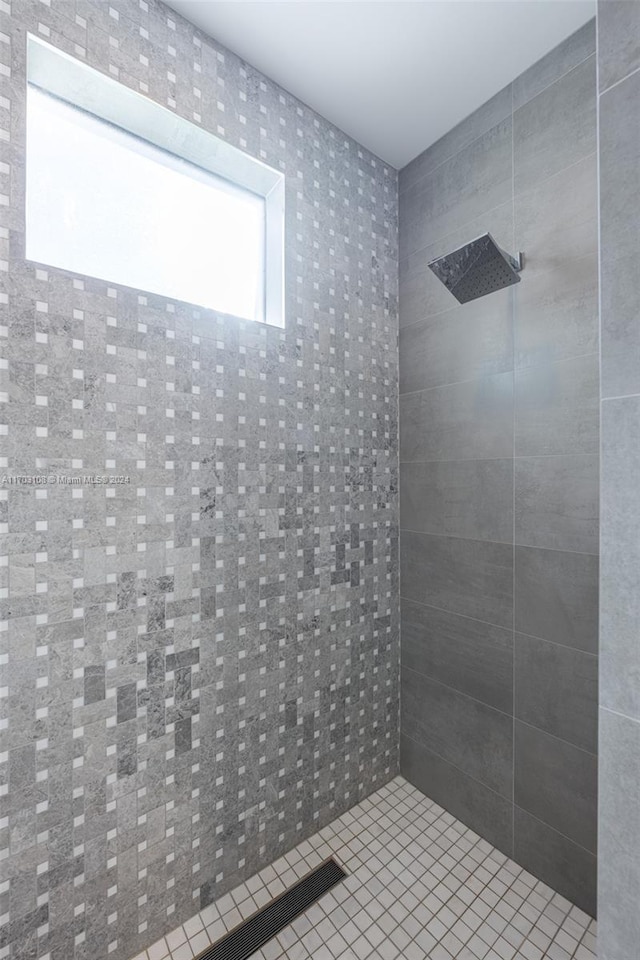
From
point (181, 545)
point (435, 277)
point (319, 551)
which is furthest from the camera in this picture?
point (435, 277)

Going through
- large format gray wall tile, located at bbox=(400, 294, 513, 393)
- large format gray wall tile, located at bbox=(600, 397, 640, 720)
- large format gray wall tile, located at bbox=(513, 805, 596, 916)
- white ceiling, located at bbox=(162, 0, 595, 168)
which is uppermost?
white ceiling, located at bbox=(162, 0, 595, 168)

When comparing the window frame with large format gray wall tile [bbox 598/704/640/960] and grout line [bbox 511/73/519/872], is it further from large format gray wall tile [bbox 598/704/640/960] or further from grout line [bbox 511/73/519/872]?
large format gray wall tile [bbox 598/704/640/960]

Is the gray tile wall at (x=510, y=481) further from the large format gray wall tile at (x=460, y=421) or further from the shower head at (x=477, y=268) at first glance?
the shower head at (x=477, y=268)

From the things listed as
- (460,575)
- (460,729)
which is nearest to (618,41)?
(460,575)

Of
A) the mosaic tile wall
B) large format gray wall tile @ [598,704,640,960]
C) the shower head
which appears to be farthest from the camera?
the shower head

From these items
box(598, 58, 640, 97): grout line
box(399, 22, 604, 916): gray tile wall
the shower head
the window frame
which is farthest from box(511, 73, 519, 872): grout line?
box(598, 58, 640, 97): grout line

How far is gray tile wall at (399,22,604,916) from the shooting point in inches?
49.6

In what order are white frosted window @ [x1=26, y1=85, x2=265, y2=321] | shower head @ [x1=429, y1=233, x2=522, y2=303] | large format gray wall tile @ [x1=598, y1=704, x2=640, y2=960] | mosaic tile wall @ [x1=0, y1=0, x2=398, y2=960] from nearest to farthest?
large format gray wall tile @ [x1=598, y1=704, x2=640, y2=960], mosaic tile wall @ [x1=0, y1=0, x2=398, y2=960], white frosted window @ [x1=26, y1=85, x2=265, y2=321], shower head @ [x1=429, y1=233, x2=522, y2=303]

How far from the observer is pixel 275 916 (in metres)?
1.24

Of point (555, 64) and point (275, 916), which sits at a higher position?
point (555, 64)

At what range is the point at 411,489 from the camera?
1763mm

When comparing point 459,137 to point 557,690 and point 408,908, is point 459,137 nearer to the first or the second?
point 557,690

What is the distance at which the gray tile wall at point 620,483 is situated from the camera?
57cm

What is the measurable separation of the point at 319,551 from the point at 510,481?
2.19 ft
